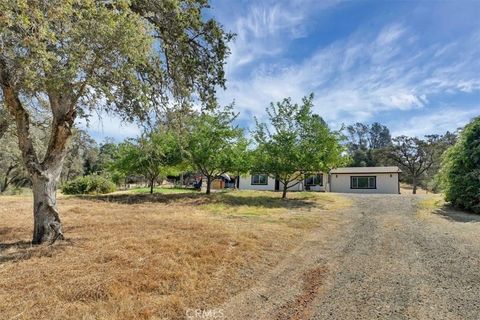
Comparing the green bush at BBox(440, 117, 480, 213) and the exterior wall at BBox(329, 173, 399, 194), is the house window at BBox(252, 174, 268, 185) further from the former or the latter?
the green bush at BBox(440, 117, 480, 213)

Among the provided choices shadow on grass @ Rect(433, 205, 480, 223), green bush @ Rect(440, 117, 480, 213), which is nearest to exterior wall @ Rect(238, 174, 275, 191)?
green bush @ Rect(440, 117, 480, 213)

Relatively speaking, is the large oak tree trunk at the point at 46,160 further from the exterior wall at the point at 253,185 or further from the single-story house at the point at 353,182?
the exterior wall at the point at 253,185

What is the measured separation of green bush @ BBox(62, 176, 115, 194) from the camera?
79.6ft

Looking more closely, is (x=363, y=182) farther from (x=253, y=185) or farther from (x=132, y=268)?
(x=132, y=268)

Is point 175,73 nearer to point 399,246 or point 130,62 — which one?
point 130,62

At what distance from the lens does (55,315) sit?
3689 millimetres

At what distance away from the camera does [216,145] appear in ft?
66.8

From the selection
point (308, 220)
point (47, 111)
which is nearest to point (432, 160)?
point (308, 220)

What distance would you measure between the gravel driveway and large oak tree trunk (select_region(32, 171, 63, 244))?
455 centimetres

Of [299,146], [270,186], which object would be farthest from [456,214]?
[270,186]

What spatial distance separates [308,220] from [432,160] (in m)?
36.6

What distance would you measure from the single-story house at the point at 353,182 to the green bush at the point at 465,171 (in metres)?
15.5

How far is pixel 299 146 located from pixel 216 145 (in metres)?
5.28

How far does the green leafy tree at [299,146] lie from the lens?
18.6 m
